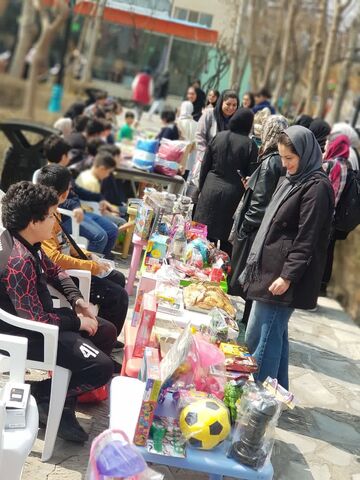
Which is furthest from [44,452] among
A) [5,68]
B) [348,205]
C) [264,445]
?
[5,68]

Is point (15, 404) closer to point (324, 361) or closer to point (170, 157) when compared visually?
point (324, 361)

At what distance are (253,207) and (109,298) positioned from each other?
1184 millimetres

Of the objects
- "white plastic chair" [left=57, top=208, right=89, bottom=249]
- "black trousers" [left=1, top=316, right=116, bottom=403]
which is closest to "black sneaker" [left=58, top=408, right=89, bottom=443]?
"black trousers" [left=1, top=316, right=116, bottom=403]

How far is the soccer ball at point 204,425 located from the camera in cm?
297

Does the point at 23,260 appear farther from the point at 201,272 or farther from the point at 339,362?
the point at 339,362

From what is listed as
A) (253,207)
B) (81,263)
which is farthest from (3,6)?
(81,263)

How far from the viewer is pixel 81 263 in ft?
14.4

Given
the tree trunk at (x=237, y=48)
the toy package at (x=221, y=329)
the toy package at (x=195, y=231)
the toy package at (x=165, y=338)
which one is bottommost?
the toy package at (x=165, y=338)

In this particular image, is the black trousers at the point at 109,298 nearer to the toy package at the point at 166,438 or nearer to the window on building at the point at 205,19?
the toy package at the point at 166,438

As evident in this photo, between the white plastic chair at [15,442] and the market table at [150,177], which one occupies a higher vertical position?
the market table at [150,177]

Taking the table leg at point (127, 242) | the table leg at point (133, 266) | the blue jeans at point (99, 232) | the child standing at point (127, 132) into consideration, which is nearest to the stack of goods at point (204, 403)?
the table leg at point (133, 266)

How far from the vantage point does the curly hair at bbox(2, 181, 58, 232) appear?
3451mm

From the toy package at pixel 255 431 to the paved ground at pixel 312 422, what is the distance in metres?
0.70

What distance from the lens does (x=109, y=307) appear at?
4.56 meters
